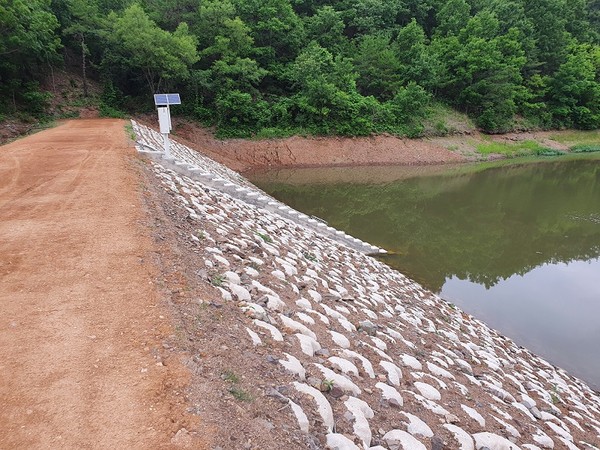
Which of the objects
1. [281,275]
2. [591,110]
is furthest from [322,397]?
[591,110]

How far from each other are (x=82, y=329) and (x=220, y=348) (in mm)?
1287

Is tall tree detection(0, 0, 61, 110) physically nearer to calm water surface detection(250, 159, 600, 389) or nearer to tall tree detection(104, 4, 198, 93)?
tall tree detection(104, 4, 198, 93)

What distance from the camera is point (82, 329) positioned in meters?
3.68

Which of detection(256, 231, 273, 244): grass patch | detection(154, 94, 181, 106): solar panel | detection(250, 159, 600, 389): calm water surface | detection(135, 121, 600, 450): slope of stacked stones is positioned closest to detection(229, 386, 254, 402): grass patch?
detection(135, 121, 600, 450): slope of stacked stones

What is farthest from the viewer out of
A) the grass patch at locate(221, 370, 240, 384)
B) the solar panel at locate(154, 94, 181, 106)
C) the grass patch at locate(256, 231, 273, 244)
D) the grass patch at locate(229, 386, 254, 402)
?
the solar panel at locate(154, 94, 181, 106)

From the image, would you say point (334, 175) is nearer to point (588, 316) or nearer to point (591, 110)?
point (588, 316)

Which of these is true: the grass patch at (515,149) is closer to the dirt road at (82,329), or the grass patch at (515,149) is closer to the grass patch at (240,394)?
the dirt road at (82,329)

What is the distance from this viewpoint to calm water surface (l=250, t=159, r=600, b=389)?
353 inches

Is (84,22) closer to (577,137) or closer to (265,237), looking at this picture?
(265,237)

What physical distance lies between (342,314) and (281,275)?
3.42ft

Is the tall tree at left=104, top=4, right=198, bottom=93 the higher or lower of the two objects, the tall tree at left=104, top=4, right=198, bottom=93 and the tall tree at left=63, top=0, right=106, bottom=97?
the lower

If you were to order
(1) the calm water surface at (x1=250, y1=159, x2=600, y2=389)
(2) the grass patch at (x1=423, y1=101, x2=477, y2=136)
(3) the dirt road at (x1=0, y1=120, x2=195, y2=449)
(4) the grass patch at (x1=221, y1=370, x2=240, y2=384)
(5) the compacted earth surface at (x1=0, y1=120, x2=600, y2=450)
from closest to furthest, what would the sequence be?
(3) the dirt road at (x1=0, y1=120, x2=195, y2=449)
(5) the compacted earth surface at (x1=0, y1=120, x2=600, y2=450)
(4) the grass patch at (x1=221, y1=370, x2=240, y2=384)
(1) the calm water surface at (x1=250, y1=159, x2=600, y2=389)
(2) the grass patch at (x1=423, y1=101, x2=477, y2=136)

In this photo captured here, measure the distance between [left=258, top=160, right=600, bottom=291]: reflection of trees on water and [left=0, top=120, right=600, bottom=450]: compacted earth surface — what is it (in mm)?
4127

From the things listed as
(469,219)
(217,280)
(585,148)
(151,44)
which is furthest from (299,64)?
(585,148)
